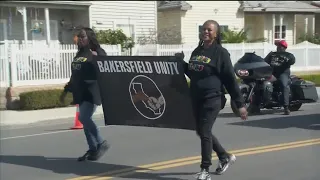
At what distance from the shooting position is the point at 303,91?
12.5 m

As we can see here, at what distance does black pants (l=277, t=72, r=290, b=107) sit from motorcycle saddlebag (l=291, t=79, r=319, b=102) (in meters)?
0.52

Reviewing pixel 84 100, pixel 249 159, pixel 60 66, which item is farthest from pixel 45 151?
pixel 60 66

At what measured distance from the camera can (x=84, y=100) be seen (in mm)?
7590

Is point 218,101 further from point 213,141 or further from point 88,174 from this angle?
point 88,174

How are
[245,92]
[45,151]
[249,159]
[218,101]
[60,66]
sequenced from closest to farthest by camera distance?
[218,101] → [249,159] → [45,151] → [245,92] → [60,66]

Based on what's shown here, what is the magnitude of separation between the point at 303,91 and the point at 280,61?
1021 millimetres

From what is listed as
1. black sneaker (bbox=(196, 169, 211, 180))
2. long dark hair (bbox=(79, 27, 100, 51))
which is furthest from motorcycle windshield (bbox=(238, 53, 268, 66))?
black sneaker (bbox=(196, 169, 211, 180))

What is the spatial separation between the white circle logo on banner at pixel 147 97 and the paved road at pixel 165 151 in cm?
76

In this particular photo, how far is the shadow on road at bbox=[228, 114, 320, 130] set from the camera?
34.4 feet

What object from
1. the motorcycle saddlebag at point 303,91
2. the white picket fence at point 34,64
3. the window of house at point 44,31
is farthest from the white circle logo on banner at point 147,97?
the window of house at point 44,31

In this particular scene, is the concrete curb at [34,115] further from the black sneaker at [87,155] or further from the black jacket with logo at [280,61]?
the black sneaker at [87,155]

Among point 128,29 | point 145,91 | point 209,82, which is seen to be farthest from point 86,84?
point 128,29

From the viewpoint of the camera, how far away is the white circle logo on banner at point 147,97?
274 inches

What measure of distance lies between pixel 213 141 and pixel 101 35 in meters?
17.5
